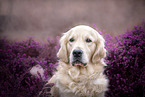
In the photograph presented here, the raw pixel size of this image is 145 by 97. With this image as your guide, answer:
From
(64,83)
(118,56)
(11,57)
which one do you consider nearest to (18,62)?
(11,57)

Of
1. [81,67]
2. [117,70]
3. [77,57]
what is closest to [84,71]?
[81,67]

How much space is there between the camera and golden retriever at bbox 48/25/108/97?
2.46 meters

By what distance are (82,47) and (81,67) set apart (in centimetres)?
43

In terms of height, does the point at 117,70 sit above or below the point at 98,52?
below

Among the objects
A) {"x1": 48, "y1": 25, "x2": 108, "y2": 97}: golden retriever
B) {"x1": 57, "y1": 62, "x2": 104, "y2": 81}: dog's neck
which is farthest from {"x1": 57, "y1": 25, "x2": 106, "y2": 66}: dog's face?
{"x1": 57, "y1": 62, "x2": 104, "y2": 81}: dog's neck

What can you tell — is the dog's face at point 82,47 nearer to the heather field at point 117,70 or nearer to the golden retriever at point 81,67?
the golden retriever at point 81,67

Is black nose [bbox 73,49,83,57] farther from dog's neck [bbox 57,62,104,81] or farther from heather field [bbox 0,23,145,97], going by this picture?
heather field [bbox 0,23,145,97]

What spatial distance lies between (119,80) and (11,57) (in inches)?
112

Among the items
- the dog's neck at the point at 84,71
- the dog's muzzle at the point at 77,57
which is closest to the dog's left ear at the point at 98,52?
the dog's neck at the point at 84,71

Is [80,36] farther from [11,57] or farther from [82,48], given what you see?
[11,57]

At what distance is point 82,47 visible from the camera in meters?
2.43

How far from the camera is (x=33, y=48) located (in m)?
4.93

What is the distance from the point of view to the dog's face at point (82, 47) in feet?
7.90

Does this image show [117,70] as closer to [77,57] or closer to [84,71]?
[84,71]
